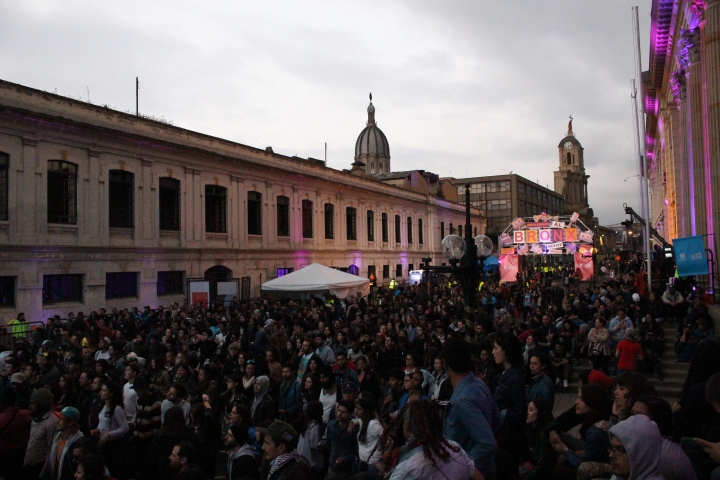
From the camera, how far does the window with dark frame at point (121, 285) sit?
78.9ft

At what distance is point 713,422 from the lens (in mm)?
5039

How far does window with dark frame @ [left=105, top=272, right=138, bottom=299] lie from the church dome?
78812mm

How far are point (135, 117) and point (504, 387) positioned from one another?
23662mm

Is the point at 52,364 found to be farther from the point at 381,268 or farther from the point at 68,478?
the point at 381,268

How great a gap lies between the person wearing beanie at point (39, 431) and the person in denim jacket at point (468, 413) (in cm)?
502

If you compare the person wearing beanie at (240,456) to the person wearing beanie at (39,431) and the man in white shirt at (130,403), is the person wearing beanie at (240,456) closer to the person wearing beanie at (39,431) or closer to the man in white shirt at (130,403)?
the person wearing beanie at (39,431)

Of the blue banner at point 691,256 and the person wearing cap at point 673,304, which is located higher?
the blue banner at point 691,256

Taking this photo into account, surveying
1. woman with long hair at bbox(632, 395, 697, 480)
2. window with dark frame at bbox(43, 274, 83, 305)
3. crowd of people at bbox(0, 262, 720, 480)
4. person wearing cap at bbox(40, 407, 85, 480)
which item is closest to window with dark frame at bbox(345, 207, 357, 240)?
window with dark frame at bbox(43, 274, 83, 305)

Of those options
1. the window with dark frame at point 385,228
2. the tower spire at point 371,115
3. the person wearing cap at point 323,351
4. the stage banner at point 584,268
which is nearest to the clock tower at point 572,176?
the tower spire at point 371,115

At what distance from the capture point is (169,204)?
89.4ft

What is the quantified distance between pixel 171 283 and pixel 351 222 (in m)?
16.8

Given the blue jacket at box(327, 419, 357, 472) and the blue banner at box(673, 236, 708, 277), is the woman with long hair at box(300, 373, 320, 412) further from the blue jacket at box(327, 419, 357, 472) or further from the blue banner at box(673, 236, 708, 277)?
the blue banner at box(673, 236, 708, 277)

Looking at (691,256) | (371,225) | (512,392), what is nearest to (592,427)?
(512,392)

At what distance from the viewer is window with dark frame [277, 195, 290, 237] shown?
33781mm
